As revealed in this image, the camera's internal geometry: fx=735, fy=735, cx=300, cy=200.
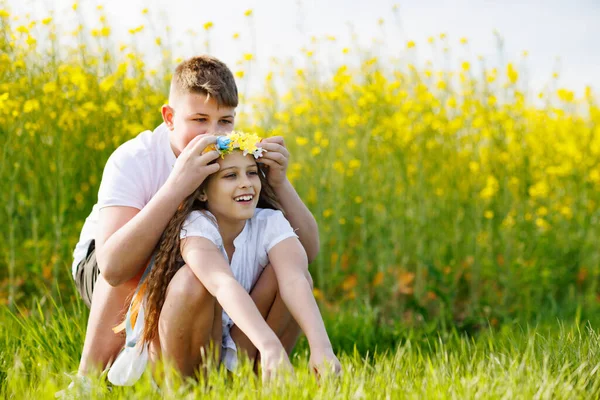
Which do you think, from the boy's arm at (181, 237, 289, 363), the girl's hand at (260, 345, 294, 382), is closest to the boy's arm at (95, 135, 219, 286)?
the boy's arm at (181, 237, 289, 363)

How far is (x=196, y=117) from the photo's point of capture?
2.50 meters

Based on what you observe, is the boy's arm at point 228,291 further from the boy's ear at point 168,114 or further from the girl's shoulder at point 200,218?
the boy's ear at point 168,114

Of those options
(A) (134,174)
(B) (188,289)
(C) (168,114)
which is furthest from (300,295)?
(C) (168,114)

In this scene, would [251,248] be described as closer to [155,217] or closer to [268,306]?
[268,306]

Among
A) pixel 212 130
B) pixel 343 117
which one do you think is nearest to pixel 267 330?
pixel 212 130

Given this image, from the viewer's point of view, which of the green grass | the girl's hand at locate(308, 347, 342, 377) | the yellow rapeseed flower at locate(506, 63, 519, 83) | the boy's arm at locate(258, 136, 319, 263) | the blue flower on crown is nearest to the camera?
the green grass

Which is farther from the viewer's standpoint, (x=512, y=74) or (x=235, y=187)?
(x=512, y=74)

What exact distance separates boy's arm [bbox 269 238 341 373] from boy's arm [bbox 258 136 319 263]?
0.18 metres

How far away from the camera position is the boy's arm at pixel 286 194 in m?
2.40

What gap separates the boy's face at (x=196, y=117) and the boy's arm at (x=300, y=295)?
0.46m

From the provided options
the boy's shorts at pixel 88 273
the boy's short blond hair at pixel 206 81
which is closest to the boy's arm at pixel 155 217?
the boy's short blond hair at pixel 206 81

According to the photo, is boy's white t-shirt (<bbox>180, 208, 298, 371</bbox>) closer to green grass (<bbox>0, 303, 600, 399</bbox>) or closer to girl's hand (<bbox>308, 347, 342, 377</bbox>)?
green grass (<bbox>0, 303, 600, 399</bbox>)

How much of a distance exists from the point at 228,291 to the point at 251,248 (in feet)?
1.11

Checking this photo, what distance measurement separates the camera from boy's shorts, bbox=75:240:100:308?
263 centimetres
